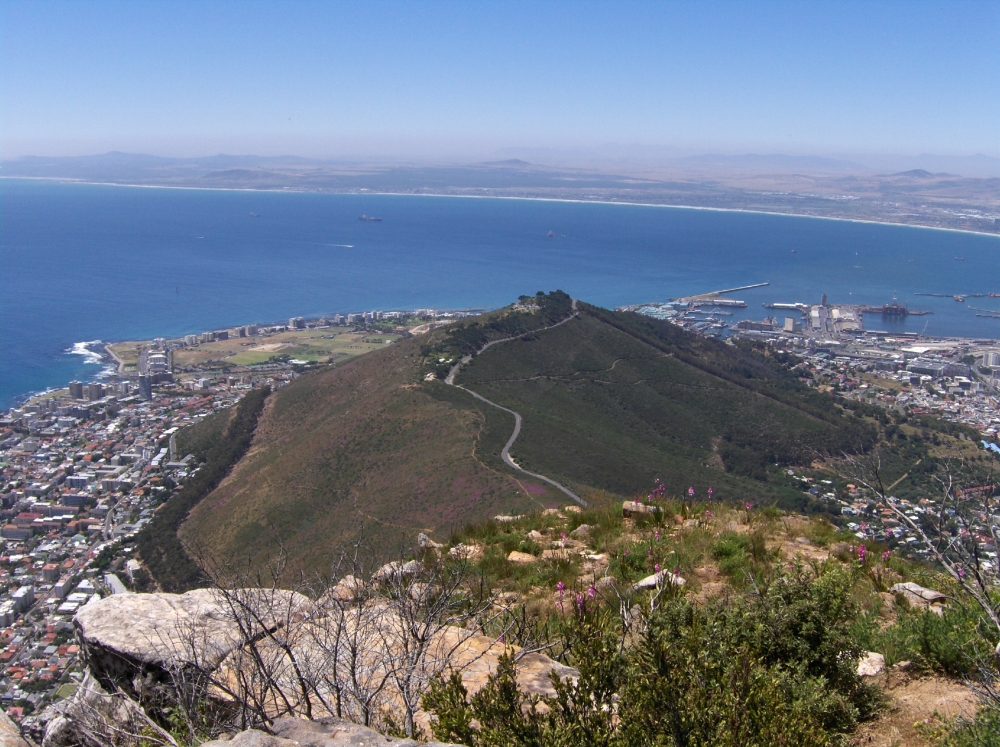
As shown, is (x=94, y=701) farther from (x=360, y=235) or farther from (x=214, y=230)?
(x=214, y=230)

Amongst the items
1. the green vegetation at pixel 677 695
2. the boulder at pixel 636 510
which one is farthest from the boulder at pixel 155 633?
the boulder at pixel 636 510

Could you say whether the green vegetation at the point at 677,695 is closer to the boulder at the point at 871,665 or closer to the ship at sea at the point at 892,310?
the boulder at the point at 871,665

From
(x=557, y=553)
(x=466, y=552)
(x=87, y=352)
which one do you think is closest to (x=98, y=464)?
(x=87, y=352)

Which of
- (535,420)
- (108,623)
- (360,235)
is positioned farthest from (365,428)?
(360,235)

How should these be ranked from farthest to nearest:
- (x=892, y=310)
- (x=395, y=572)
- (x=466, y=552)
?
(x=892, y=310) → (x=466, y=552) → (x=395, y=572)

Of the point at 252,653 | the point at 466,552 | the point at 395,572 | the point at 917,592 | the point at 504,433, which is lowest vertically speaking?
the point at 504,433

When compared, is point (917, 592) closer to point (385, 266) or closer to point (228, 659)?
point (228, 659)
